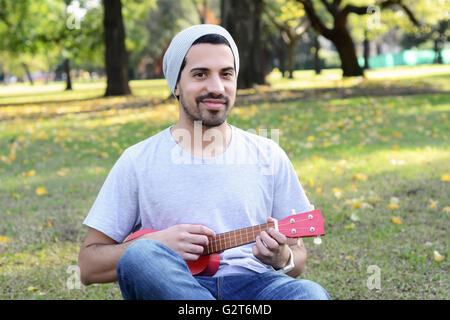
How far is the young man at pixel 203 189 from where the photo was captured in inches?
97.7

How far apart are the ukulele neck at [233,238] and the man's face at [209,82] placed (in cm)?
54

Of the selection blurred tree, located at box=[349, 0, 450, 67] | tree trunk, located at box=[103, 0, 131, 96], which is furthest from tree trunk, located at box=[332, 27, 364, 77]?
tree trunk, located at box=[103, 0, 131, 96]

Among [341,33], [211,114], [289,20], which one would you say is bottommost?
[211,114]

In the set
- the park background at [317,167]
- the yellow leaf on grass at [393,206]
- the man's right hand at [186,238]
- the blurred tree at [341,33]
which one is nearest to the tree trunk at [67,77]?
the park background at [317,167]

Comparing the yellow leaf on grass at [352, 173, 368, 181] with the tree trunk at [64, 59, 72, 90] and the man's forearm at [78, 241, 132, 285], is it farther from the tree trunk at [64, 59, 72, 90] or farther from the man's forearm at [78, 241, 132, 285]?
the tree trunk at [64, 59, 72, 90]

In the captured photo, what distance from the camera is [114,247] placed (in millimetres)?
2504

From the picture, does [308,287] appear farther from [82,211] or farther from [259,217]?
[82,211]

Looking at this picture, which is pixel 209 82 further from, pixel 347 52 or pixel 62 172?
pixel 347 52

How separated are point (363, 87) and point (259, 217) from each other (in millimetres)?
17033

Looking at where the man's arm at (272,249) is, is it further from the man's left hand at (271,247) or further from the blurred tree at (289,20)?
the blurred tree at (289,20)

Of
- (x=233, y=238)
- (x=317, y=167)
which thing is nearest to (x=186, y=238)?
(x=233, y=238)

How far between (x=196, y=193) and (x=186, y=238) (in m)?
0.26
